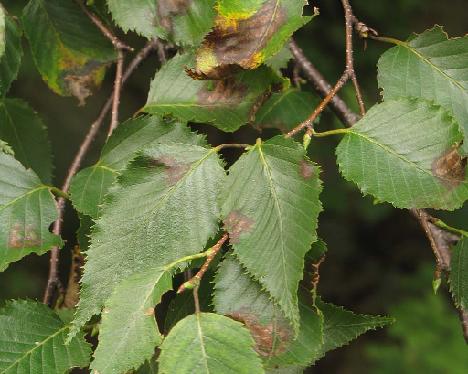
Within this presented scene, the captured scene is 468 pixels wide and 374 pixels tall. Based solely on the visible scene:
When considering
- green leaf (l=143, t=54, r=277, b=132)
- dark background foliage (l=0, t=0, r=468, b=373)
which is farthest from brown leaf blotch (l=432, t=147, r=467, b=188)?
dark background foliage (l=0, t=0, r=468, b=373)

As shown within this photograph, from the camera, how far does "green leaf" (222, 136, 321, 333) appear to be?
0.66 meters

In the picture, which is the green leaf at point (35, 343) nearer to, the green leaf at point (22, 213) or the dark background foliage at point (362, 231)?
the green leaf at point (22, 213)

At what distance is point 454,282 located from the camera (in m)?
0.85

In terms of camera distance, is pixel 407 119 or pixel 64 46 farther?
pixel 64 46

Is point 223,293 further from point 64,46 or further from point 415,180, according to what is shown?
point 64,46

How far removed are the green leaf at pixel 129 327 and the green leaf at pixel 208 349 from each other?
0.07 ft

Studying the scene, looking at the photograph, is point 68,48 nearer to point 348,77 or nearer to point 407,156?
point 348,77

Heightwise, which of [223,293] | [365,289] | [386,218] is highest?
[223,293]

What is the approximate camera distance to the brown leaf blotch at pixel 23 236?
833 mm

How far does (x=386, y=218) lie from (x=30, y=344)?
2906 mm

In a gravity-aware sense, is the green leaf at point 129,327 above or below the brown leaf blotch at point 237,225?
below

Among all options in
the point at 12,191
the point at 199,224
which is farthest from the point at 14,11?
the point at 199,224

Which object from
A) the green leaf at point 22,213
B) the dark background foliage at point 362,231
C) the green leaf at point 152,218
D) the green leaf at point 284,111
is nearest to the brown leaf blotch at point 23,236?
the green leaf at point 22,213

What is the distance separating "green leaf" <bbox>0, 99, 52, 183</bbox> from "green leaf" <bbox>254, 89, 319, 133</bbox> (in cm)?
35
